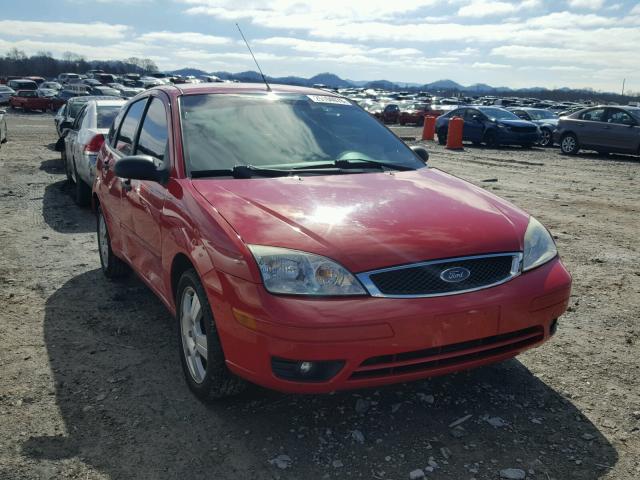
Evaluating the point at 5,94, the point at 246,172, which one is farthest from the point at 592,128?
the point at 5,94

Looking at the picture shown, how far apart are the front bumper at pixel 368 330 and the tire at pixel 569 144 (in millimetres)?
17094

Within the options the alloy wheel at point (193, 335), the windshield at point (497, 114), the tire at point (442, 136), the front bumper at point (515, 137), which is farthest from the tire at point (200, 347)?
the tire at point (442, 136)

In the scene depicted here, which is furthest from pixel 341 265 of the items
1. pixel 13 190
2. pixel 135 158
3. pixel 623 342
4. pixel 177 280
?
pixel 13 190

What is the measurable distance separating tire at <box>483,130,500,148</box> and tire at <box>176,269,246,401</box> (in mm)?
18784

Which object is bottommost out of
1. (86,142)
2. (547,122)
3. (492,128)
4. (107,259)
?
(107,259)

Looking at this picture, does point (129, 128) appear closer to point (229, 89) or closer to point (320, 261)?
point (229, 89)

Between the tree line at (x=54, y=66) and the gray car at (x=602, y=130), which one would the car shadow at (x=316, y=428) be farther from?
the tree line at (x=54, y=66)

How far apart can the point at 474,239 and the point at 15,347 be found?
3097mm

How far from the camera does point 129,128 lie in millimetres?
4930

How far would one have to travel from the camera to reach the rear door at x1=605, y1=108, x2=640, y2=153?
16.9 m

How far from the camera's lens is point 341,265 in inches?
107

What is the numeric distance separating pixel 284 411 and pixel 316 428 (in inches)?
9.6

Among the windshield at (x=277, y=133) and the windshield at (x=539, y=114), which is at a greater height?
the windshield at (x=277, y=133)

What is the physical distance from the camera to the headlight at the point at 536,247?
10.2 feet
